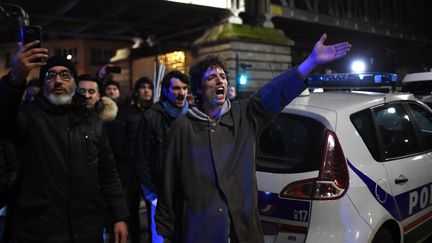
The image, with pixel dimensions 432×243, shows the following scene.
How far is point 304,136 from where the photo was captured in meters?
2.99

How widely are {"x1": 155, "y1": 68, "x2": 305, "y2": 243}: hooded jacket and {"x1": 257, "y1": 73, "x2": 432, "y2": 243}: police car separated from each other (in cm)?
37

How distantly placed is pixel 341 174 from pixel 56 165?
6.14 ft

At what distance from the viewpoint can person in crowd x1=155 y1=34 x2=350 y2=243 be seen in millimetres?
2127

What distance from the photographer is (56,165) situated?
2.24m

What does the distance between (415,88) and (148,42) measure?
1041 cm

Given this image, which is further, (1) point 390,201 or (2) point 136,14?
(2) point 136,14

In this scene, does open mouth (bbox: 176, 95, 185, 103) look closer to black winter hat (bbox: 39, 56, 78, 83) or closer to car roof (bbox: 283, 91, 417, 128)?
car roof (bbox: 283, 91, 417, 128)

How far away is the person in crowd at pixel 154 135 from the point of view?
375cm

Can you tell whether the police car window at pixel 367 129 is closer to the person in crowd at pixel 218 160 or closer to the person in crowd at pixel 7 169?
the person in crowd at pixel 218 160

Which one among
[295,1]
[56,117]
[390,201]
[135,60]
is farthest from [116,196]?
[295,1]

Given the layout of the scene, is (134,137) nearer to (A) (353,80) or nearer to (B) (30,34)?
(A) (353,80)

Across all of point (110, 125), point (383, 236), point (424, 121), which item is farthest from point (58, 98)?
point (424, 121)

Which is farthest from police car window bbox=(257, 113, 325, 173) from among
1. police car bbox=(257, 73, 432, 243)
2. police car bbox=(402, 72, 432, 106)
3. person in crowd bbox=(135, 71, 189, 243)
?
police car bbox=(402, 72, 432, 106)

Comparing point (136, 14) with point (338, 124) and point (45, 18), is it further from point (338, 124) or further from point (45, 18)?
point (338, 124)
